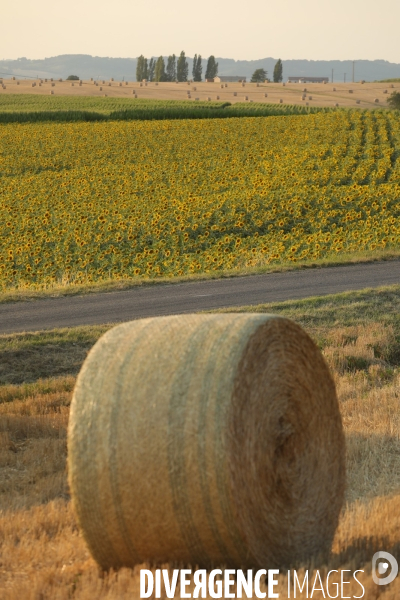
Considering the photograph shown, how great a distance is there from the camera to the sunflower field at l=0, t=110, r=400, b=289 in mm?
22797

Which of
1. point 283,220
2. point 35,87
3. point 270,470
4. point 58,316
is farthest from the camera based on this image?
point 35,87

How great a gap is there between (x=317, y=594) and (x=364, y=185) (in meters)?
27.9

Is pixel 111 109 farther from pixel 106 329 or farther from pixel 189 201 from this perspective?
pixel 106 329

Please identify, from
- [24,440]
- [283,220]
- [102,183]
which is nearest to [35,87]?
[102,183]


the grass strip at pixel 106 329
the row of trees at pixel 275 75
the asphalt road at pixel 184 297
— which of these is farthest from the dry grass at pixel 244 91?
the grass strip at pixel 106 329

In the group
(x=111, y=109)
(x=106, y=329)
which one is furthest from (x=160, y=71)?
(x=106, y=329)

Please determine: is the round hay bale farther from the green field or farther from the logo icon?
the green field

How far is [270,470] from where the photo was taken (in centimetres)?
519

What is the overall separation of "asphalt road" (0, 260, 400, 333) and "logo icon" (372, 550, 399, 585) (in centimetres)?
1094

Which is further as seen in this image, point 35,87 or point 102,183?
point 35,87

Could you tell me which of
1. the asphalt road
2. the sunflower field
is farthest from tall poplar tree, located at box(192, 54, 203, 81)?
the asphalt road

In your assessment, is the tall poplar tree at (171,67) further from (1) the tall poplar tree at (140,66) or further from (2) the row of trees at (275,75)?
(2) the row of trees at (275,75)

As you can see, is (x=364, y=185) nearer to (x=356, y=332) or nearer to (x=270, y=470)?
(x=356, y=332)

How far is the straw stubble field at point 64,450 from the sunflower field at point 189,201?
7137mm
